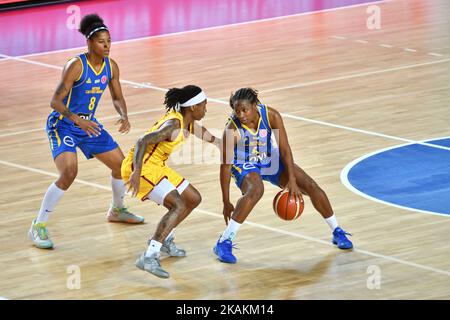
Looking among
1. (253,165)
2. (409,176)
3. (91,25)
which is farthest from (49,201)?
(409,176)

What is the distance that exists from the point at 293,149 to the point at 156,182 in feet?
12.1

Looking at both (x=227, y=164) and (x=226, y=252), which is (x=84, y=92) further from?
(x=226, y=252)

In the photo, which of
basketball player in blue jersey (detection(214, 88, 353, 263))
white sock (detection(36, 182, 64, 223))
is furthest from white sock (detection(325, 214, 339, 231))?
white sock (detection(36, 182, 64, 223))

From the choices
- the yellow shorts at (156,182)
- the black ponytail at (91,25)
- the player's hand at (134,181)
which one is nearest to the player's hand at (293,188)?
the yellow shorts at (156,182)

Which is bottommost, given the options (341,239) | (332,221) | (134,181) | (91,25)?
(341,239)

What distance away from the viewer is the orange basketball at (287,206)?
9.30 metres

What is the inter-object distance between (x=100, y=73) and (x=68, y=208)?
1.60 m

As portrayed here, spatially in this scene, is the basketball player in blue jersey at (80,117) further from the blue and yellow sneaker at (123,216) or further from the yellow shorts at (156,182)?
the yellow shorts at (156,182)

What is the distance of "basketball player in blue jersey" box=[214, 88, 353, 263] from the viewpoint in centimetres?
928

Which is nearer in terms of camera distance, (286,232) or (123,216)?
(286,232)

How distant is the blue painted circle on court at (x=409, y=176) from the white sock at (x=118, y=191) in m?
2.34

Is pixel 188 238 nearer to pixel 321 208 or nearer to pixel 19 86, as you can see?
pixel 321 208

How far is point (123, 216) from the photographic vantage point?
34.2ft

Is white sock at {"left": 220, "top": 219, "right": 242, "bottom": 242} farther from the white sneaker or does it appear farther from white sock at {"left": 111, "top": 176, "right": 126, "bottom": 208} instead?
white sock at {"left": 111, "top": 176, "right": 126, "bottom": 208}
